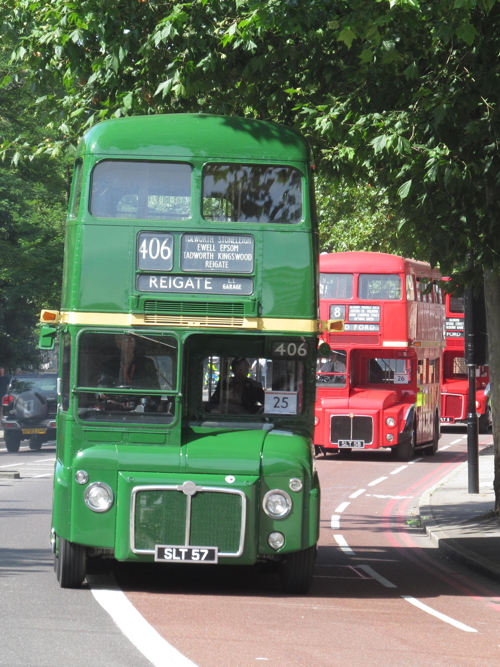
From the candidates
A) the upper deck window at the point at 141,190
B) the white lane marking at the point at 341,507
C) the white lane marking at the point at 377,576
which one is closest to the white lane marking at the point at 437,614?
the white lane marking at the point at 377,576

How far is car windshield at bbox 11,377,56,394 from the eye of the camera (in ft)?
95.7

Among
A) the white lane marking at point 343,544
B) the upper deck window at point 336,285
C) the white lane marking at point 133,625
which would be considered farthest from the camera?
the upper deck window at point 336,285

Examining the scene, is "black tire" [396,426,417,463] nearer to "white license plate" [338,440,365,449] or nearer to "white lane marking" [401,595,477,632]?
"white license plate" [338,440,365,449]

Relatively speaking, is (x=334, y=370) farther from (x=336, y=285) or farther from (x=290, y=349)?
(x=290, y=349)

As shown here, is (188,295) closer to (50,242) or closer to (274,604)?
(274,604)

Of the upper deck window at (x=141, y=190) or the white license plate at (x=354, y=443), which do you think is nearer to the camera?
the upper deck window at (x=141, y=190)

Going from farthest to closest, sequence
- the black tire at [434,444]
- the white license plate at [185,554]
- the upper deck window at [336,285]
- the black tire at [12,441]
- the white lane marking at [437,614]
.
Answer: the black tire at [12,441] → the black tire at [434,444] → the upper deck window at [336,285] → the white license plate at [185,554] → the white lane marking at [437,614]

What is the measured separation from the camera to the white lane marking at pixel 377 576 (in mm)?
10430

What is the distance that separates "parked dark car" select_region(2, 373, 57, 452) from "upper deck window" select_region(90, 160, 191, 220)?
751 inches

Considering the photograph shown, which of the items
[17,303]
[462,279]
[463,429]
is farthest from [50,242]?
[462,279]

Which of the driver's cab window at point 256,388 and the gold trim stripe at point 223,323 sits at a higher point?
the gold trim stripe at point 223,323

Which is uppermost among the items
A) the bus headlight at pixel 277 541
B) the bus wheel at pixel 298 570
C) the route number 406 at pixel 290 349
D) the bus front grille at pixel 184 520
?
the route number 406 at pixel 290 349

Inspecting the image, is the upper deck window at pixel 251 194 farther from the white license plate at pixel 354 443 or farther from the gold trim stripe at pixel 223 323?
the white license plate at pixel 354 443

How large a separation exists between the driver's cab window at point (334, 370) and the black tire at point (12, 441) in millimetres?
8458
